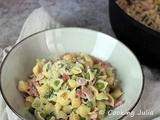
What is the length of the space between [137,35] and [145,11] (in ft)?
0.50

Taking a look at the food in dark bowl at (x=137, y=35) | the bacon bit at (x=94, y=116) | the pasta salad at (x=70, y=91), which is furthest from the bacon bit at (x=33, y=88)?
the food in dark bowl at (x=137, y=35)

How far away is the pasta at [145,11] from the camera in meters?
0.84

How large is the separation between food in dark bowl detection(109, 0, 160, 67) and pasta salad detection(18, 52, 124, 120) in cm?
11

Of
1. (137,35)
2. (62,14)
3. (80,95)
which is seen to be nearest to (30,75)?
(80,95)

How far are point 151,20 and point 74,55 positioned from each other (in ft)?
0.76

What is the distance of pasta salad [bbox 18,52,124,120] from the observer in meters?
0.63

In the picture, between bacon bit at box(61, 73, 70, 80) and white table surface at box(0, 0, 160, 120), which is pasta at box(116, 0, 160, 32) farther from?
bacon bit at box(61, 73, 70, 80)

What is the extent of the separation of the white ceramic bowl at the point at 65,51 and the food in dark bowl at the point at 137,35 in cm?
4

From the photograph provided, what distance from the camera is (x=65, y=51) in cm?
78

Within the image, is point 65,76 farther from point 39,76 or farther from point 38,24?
point 38,24

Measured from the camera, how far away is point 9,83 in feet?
2.20

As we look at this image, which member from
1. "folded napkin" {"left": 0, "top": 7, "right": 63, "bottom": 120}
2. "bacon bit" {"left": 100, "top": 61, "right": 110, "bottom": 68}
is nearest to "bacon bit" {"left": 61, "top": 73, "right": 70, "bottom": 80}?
"bacon bit" {"left": 100, "top": 61, "right": 110, "bottom": 68}

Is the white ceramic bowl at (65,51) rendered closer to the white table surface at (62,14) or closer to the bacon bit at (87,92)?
the bacon bit at (87,92)

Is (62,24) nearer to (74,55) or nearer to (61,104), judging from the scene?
(74,55)
